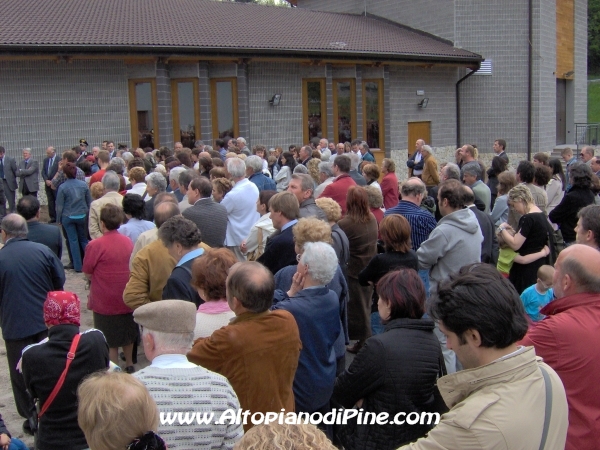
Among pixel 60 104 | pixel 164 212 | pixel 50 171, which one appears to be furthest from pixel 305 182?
pixel 60 104

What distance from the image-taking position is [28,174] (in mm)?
14203

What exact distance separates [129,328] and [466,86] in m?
20.9

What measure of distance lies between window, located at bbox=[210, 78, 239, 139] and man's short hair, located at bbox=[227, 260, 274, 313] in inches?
596

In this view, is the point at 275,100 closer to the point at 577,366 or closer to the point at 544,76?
the point at 544,76

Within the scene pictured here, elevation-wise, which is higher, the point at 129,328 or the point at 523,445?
the point at 523,445

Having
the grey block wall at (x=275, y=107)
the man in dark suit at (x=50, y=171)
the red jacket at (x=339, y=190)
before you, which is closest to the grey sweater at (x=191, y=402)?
the red jacket at (x=339, y=190)

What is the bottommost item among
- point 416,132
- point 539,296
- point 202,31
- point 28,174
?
point 539,296

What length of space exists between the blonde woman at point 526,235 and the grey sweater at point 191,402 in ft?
13.0

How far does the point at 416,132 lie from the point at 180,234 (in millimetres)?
19457

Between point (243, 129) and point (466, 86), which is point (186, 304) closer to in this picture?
point (243, 129)

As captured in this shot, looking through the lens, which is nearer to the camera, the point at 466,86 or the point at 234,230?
the point at 234,230

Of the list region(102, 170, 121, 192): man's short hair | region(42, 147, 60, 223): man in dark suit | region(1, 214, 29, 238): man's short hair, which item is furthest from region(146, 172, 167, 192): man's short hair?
region(42, 147, 60, 223): man in dark suit

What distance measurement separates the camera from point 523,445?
2154mm

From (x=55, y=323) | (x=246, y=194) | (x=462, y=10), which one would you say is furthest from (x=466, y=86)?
(x=55, y=323)
